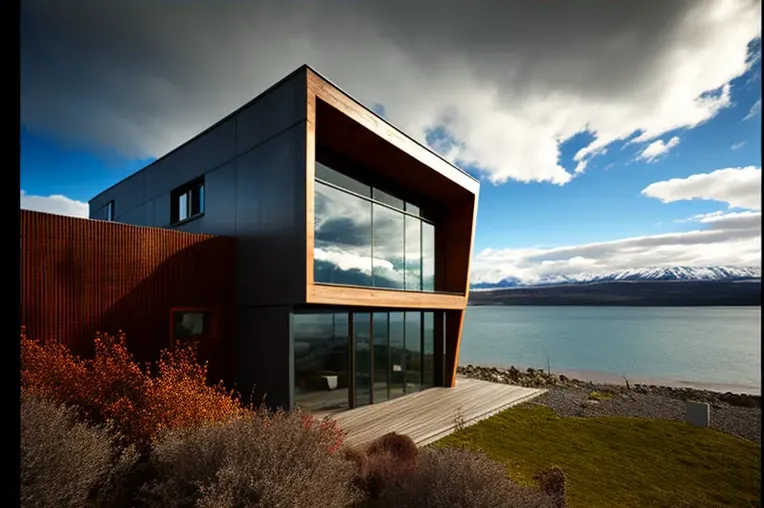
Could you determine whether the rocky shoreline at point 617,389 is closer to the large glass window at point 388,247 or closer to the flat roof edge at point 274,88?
the large glass window at point 388,247

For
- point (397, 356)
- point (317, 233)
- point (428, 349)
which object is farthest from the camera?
A: point (428, 349)

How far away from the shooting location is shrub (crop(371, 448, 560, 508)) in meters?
4.41

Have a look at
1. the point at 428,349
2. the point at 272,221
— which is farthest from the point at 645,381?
the point at 272,221

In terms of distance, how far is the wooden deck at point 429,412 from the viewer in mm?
8798

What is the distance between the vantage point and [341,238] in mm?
10070

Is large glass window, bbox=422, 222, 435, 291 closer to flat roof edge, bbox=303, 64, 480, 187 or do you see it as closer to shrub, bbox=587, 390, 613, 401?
flat roof edge, bbox=303, 64, 480, 187

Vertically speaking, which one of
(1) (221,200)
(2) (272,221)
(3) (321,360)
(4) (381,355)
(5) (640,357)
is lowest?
(5) (640,357)

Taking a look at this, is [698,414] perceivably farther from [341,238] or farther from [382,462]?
[341,238]

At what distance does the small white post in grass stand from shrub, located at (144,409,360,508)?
382 inches

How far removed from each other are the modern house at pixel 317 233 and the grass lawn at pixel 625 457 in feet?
10.8

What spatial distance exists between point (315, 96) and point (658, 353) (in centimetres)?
4056

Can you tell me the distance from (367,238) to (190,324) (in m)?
4.74

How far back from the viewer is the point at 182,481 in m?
4.66

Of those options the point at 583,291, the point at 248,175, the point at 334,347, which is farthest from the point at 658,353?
the point at 583,291
